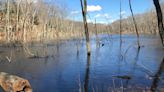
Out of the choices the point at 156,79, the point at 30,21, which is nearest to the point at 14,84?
the point at 156,79

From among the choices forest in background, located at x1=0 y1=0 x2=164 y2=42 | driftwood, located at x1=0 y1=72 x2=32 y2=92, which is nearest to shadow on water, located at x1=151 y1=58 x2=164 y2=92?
driftwood, located at x1=0 y1=72 x2=32 y2=92

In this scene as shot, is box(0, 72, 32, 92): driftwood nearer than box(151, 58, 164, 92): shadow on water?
Yes

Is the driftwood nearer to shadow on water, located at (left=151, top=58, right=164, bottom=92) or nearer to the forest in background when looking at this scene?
shadow on water, located at (left=151, top=58, right=164, bottom=92)

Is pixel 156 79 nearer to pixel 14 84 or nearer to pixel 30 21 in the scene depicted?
pixel 14 84

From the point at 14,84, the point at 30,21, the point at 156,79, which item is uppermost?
the point at 30,21

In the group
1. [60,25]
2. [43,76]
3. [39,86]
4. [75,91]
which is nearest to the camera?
[75,91]

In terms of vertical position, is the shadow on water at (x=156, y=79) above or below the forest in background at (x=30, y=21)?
below

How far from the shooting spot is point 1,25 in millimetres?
67250

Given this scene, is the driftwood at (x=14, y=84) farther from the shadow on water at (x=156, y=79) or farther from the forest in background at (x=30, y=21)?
the forest in background at (x=30, y=21)

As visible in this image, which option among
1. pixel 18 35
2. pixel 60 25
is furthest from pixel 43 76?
pixel 60 25

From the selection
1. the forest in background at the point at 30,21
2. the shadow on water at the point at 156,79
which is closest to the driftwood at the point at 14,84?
the shadow on water at the point at 156,79

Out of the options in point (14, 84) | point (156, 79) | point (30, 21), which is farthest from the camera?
point (30, 21)

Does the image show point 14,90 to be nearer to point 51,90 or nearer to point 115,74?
point 51,90

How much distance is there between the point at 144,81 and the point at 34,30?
2616 inches
